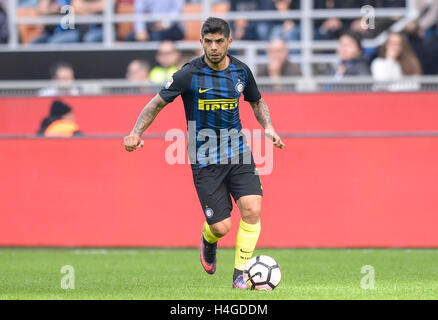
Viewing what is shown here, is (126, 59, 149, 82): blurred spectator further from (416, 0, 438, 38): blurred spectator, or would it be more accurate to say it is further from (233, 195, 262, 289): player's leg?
(233, 195, 262, 289): player's leg

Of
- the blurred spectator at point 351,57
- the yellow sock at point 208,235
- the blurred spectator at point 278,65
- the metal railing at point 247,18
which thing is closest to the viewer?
the yellow sock at point 208,235

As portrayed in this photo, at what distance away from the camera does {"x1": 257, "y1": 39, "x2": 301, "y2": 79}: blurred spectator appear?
15250mm

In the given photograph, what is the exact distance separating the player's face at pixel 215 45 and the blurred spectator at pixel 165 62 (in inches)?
269

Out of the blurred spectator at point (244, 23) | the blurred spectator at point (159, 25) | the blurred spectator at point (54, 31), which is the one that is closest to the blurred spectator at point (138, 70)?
the blurred spectator at point (159, 25)

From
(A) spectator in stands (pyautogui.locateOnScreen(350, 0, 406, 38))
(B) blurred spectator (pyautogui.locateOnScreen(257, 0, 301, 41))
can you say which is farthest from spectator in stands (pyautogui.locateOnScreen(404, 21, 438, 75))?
(B) blurred spectator (pyautogui.locateOnScreen(257, 0, 301, 41))

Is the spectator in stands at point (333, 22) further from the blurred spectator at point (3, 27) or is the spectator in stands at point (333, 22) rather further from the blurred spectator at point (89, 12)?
the blurred spectator at point (3, 27)

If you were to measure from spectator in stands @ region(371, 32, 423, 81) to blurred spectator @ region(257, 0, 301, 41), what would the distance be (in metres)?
1.52

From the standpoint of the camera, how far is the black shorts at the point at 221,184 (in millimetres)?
8820

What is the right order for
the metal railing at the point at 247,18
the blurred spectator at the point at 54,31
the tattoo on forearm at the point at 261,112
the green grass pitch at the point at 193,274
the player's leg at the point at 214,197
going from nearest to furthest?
the green grass pitch at the point at 193,274 < the player's leg at the point at 214,197 < the tattoo on forearm at the point at 261,112 < the metal railing at the point at 247,18 < the blurred spectator at the point at 54,31

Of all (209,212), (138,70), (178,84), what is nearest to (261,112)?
(178,84)

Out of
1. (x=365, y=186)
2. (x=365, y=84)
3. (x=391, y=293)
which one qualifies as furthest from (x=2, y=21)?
(x=391, y=293)

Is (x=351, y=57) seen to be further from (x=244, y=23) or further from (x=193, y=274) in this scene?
(x=193, y=274)

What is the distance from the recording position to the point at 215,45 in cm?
852
